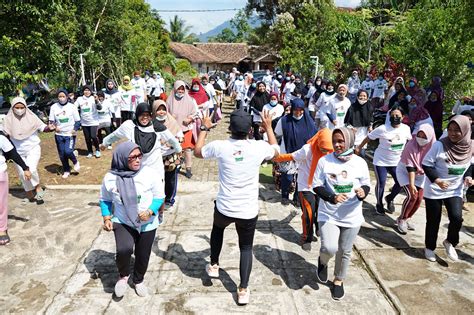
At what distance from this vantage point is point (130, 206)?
3.61 metres

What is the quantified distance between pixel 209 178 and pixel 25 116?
11.7ft

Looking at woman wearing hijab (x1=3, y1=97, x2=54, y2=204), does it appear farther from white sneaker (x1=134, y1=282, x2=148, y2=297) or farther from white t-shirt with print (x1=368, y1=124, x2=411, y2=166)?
white t-shirt with print (x1=368, y1=124, x2=411, y2=166)

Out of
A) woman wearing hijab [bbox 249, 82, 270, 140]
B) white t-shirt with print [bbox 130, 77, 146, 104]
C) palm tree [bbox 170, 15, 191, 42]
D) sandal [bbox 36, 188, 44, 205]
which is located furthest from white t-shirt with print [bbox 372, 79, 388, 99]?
palm tree [bbox 170, 15, 191, 42]

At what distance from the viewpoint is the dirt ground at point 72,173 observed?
25.3ft

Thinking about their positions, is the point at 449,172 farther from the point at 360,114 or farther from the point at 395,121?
the point at 360,114

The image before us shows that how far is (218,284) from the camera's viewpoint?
4.11 m

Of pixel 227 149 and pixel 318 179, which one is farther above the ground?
pixel 227 149

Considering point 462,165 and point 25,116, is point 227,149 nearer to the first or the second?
point 462,165

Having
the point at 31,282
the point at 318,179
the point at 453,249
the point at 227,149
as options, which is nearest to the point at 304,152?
the point at 318,179

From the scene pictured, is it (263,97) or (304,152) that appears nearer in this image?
(304,152)

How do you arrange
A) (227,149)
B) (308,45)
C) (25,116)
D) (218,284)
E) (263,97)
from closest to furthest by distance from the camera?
(227,149), (218,284), (25,116), (263,97), (308,45)

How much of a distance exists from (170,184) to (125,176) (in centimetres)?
244

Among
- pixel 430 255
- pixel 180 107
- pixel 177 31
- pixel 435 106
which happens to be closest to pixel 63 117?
pixel 180 107

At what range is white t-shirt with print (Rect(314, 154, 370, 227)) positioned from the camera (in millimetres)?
3643
